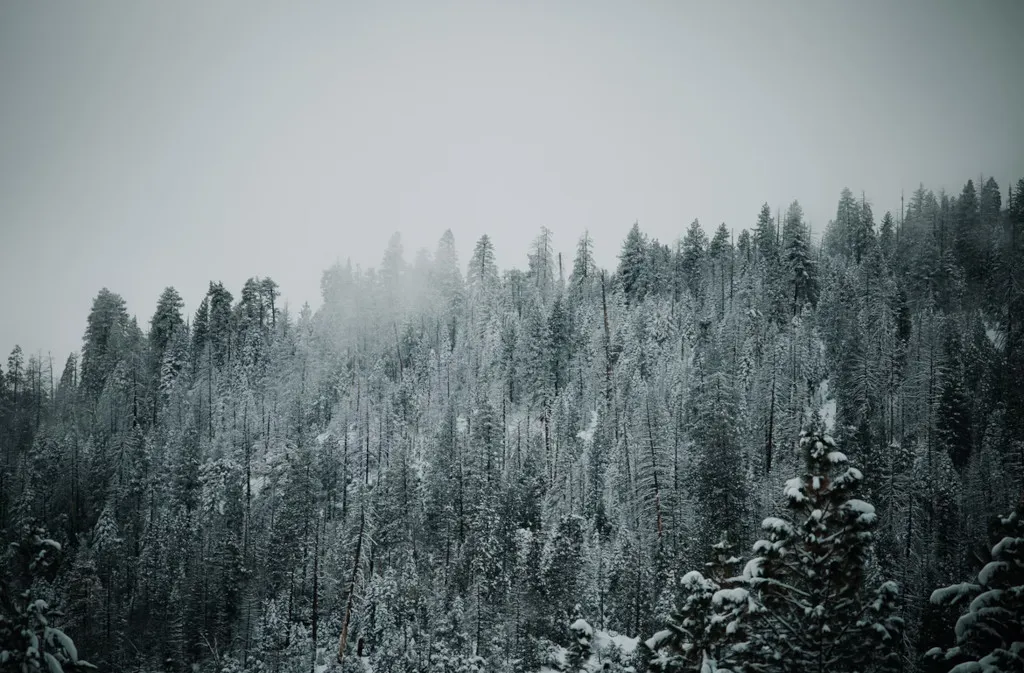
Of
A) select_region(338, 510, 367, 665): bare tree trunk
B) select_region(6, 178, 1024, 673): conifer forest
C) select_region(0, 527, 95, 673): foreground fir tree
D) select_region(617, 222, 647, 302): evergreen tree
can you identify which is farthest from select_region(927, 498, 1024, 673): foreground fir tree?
select_region(617, 222, 647, 302): evergreen tree

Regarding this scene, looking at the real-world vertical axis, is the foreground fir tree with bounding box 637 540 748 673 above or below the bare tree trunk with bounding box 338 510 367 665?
above

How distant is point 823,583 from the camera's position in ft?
39.1

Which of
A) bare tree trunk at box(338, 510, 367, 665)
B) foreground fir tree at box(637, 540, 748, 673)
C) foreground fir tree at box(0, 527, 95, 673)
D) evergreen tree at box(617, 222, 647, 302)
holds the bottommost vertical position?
bare tree trunk at box(338, 510, 367, 665)

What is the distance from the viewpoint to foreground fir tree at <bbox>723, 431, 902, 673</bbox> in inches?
454

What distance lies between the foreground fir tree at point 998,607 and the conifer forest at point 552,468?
69 mm

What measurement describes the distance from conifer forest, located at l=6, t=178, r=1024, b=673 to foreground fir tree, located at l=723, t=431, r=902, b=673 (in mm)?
78

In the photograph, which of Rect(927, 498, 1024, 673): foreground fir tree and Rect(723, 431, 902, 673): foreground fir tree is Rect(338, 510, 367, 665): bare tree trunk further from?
Rect(927, 498, 1024, 673): foreground fir tree

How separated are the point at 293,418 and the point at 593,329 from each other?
4152 cm

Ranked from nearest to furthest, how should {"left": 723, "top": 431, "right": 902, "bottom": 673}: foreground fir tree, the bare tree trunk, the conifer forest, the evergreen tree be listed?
{"left": 723, "top": 431, "right": 902, "bottom": 673}: foreground fir tree < the conifer forest < the bare tree trunk < the evergreen tree

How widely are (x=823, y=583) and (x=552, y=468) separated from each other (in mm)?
47927

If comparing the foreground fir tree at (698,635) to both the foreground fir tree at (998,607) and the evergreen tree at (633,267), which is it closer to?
the foreground fir tree at (998,607)

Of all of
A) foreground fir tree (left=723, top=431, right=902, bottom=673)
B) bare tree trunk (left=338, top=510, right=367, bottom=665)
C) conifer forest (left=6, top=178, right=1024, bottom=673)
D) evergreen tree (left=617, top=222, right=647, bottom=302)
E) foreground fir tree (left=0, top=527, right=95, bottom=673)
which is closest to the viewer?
foreground fir tree (left=0, top=527, right=95, bottom=673)

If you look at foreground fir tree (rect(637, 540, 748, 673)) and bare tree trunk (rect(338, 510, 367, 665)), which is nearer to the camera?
foreground fir tree (rect(637, 540, 748, 673))

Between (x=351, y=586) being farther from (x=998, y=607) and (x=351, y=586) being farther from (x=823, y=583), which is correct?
(x=998, y=607)
